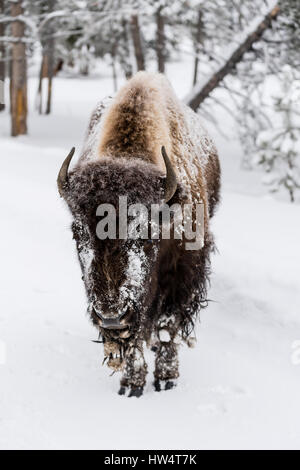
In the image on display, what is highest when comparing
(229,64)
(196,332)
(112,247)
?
(229,64)

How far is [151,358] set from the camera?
5.01 metres

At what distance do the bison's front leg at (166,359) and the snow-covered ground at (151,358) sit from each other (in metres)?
0.10

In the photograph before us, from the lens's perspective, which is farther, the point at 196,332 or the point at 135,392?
the point at 196,332

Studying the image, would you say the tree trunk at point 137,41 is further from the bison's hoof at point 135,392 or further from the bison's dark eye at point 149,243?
the bison's dark eye at point 149,243

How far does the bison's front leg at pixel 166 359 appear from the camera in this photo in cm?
441

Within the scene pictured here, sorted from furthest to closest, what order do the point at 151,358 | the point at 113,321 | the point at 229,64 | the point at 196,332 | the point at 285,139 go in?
1. the point at 229,64
2. the point at 285,139
3. the point at 196,332
4. the point at 151,358
5. the point at 113,321

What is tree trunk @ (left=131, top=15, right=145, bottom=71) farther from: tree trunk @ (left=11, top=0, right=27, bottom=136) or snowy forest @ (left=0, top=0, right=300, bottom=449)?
snowy forest @ (left=0, top=0, right=300, bottom=449)

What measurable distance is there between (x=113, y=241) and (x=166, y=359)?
5.04 feet

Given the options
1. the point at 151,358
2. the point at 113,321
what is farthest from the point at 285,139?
the point at 113,321

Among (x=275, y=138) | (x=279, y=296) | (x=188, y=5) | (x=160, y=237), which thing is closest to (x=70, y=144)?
(x=188, y=5)

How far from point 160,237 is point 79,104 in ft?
95.7

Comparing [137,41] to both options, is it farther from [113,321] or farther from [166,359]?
[113,321]

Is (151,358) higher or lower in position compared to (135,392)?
higher

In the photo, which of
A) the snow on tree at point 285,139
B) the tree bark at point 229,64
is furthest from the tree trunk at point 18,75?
the snow on tree at point 285,139
